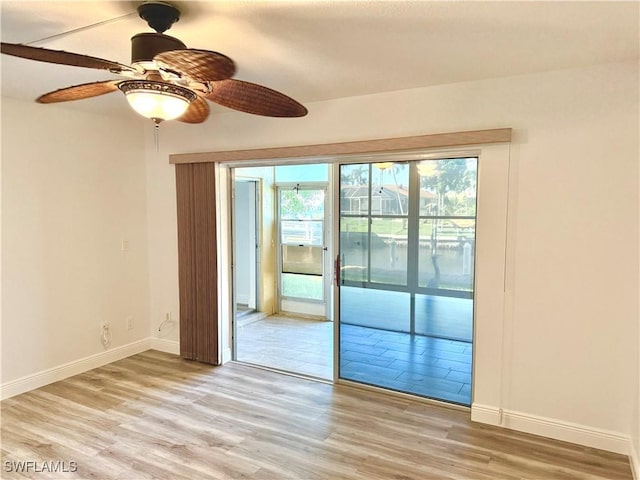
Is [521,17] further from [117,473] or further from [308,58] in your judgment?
[117,473]

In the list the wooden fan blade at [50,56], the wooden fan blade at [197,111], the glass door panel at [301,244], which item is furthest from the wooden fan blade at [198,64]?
the glass door panel at [301,244]

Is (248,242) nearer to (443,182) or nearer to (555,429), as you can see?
(443,182)

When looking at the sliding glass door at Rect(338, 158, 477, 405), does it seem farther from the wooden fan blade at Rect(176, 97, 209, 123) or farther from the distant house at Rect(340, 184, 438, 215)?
the wooden fan blade at Rect(176, 97, 209, 123)

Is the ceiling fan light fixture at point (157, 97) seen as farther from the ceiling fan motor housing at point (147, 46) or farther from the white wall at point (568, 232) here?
the white wall at point (568, 232)

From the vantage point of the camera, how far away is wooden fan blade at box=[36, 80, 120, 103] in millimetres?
2012

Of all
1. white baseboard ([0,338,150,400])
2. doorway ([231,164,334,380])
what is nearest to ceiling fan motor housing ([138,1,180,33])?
white baseboard ([0,338,150,400])

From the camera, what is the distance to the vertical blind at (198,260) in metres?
4.25

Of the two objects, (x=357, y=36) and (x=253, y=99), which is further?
(x=357, y=36)

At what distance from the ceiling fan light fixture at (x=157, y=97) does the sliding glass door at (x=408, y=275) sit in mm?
1939

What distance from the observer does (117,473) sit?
2580 mm

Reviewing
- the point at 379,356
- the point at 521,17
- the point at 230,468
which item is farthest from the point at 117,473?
the point at 521,17

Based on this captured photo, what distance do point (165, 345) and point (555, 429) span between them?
3691mm

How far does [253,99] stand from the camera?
6.70 feet

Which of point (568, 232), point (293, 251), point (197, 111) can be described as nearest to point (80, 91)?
point (197, 111)
